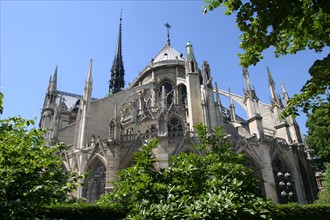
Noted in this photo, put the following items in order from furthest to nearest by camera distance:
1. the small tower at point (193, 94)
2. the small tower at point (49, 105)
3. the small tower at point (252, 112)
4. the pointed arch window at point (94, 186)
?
the small tower at point (49, 105) → the small tower at point (252, 112) → the small tower at point (193, 94) → the pointed arch window at point (94, 186)

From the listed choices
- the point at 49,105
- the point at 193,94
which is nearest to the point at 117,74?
the point at 49,105

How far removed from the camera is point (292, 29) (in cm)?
687

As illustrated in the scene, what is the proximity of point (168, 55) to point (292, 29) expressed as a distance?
106ft

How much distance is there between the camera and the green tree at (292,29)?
5777 millimetres

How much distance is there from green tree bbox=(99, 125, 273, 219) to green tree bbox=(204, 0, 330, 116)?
2248mm

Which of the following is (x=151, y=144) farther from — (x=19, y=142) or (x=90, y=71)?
(x=90, y=71)

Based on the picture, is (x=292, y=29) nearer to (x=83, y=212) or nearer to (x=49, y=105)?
(x=83, y=212)

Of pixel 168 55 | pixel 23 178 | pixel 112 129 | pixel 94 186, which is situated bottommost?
pixel 23 178

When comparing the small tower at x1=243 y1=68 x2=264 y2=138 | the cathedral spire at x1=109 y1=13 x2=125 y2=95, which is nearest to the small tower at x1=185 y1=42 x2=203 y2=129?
the small tower at x1=243 y1=68 x2=264 y2=138

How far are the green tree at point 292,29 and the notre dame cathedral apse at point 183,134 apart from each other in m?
11.0

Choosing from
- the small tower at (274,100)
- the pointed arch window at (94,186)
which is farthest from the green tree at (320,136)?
the pointed arch window at (94,186)

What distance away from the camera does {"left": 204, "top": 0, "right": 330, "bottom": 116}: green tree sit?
578 cm

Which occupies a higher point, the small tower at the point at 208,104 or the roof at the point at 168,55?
the roof at the point at 168,55

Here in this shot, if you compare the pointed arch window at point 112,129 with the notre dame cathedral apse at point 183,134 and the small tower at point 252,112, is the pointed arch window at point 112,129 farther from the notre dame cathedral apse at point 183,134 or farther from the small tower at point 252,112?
the small tower at point 252,112
